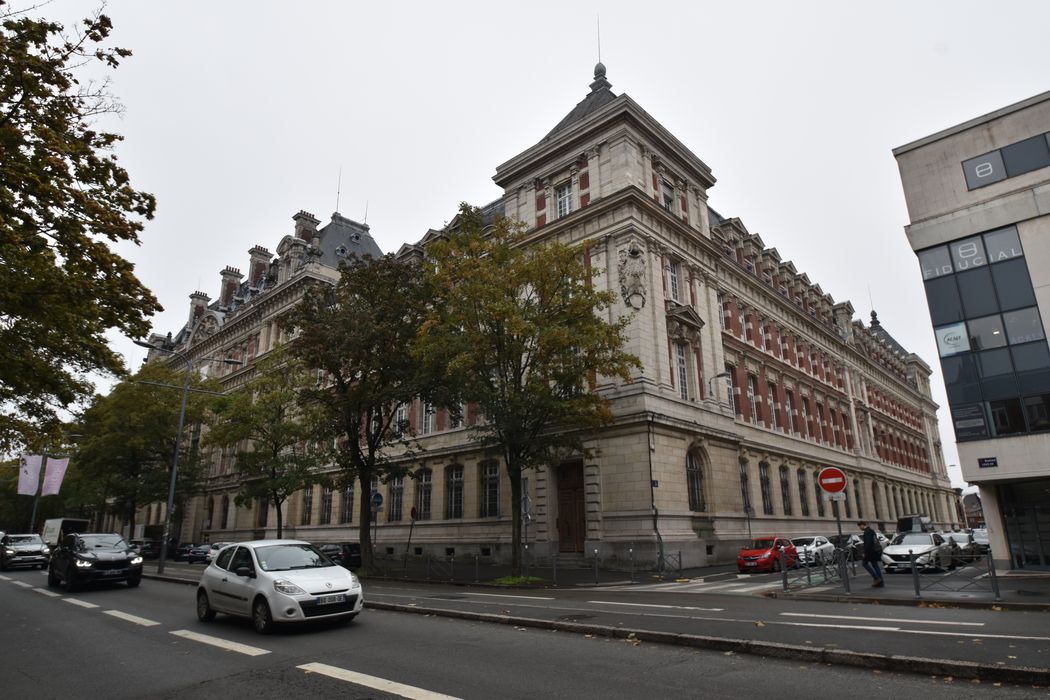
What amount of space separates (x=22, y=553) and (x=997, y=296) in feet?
147

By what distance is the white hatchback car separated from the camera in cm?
1002

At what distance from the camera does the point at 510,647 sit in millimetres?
8672

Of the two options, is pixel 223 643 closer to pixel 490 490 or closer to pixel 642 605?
pixel 642 605

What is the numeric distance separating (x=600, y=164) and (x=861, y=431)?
1329 inches

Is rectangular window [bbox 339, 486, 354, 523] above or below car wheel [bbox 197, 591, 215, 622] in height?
above

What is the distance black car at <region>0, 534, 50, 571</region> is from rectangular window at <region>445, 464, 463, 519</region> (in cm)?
2063

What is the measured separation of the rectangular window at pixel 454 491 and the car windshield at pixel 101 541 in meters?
16.2

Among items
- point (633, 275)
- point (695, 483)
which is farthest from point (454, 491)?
point (633, 275)

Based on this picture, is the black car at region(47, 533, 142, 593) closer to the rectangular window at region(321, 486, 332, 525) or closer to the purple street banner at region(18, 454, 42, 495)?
the purple street banner at region(18, 454, 42, 495)

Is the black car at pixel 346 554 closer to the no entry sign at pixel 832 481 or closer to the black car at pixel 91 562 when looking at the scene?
the black car at pixel 91 562

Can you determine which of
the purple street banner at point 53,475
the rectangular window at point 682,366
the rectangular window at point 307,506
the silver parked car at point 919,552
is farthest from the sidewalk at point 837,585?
the purple street banner at point 53,475

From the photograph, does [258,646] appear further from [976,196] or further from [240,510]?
[240,510]

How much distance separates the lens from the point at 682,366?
99.1 feet

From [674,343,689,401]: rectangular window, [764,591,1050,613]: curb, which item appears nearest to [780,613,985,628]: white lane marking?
[764,591,1050,613]: curb
